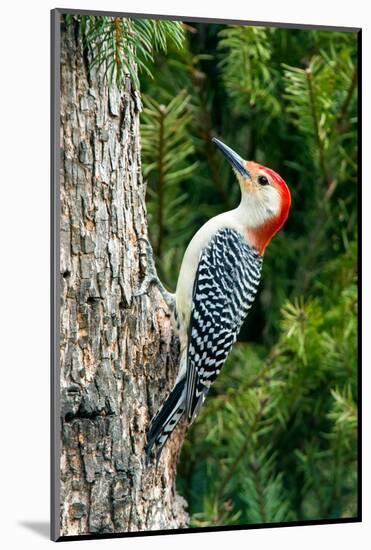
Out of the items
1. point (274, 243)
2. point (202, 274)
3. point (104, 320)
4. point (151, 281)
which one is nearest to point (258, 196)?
point (274, 243)

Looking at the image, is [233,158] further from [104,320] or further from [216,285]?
[104,320]

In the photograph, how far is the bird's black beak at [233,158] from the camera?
9.15 ft

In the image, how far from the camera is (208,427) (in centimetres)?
286

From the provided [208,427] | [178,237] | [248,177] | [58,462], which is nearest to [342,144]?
[248,177]

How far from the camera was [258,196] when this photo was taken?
2801 mm

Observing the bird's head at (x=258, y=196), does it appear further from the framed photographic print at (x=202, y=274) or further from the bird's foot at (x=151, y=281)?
the bird's foot at (x=151, y=281)

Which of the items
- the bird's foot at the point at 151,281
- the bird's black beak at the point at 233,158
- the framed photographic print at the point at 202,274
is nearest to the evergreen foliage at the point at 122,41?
the framed photographic print at the point at 202,274

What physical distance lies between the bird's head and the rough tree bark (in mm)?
285

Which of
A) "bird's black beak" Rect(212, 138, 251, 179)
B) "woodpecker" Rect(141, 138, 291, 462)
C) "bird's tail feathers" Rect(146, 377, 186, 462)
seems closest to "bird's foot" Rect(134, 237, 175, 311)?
"woodpecker" Rect(141, 138, 291, 462)

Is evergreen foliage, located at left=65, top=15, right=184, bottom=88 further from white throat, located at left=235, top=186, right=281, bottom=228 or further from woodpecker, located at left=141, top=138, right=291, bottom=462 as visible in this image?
white throat, located at left=235, top=186, right=281, bottom=228

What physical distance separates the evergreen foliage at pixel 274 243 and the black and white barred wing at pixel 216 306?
7 centimetres

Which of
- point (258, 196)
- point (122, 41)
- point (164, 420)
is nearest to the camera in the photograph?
point (122, 41)

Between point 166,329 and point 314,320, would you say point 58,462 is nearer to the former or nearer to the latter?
point 166,329

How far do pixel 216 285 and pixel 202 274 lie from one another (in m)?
0.05
